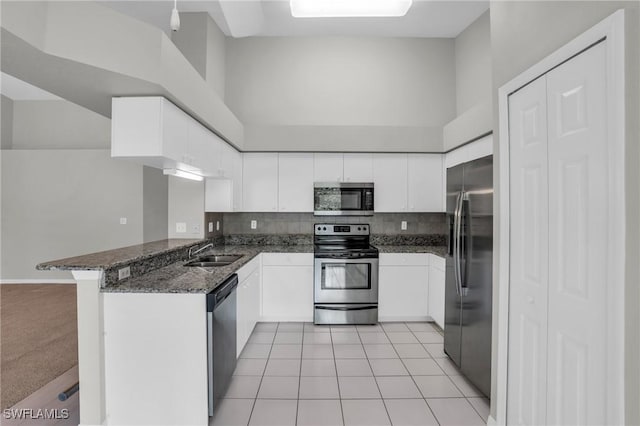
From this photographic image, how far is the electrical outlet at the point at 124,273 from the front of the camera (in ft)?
6.99

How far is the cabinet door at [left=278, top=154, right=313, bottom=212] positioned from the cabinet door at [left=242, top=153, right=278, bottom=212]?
0.26ft

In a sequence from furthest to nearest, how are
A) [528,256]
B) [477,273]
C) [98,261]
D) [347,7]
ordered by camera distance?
[347,7] → [477,273] → [98,261] → [528,256]

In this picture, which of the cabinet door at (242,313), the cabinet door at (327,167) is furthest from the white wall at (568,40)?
the cabinet door at (327,167)

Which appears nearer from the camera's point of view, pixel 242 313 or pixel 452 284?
pixel 452 284

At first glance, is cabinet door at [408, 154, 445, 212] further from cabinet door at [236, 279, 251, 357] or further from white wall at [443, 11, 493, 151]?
cabinet door at [236, 279, 251, 357]

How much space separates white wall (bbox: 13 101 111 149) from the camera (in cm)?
583

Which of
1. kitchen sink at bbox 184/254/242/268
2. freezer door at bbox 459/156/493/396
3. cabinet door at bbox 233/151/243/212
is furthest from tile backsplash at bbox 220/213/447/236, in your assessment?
freezer door at bbox 459/156/493/396

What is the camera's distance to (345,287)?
3.79 meters

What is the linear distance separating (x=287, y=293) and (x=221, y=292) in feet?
5.91

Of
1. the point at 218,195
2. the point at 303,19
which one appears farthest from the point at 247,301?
the point at 303,19

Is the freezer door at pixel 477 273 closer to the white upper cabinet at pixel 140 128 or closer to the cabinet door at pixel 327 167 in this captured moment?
the cabinet door at pixel 327 167

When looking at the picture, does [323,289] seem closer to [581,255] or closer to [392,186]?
[392,186]

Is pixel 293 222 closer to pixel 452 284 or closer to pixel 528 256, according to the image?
pixel 452 284

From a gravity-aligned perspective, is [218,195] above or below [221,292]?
above
